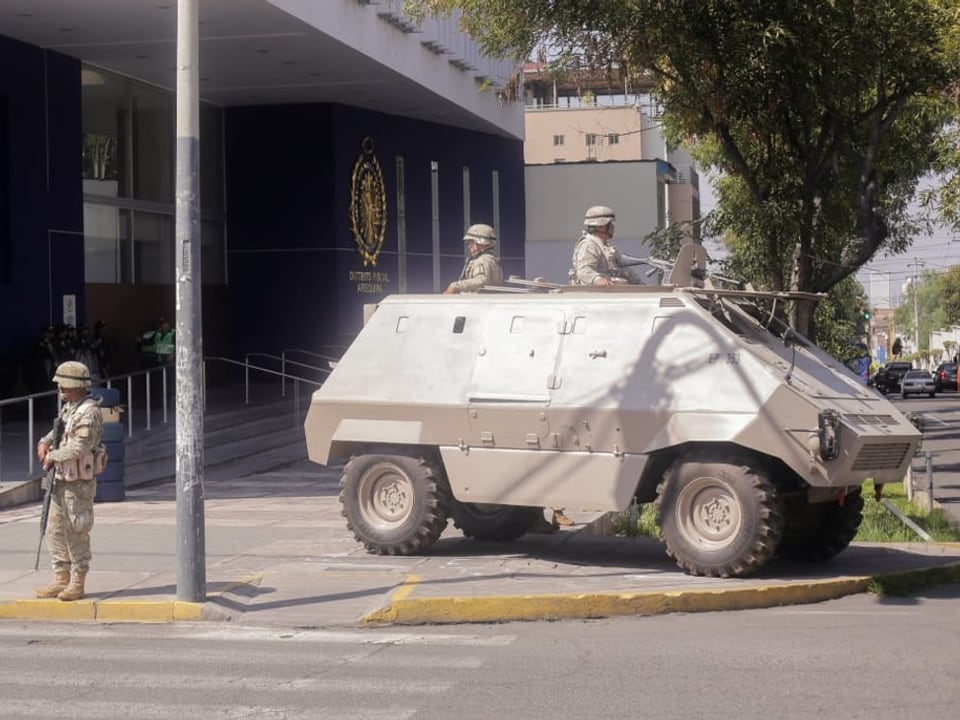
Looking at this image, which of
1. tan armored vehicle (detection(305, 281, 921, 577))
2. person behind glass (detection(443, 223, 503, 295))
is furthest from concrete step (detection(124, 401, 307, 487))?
tan armored vehicle (detection(305, 281, 921, 577))

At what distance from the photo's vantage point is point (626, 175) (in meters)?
64.3

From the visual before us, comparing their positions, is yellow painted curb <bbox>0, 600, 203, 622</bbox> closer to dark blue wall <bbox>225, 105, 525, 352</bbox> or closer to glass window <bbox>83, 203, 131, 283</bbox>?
glass window <bbox>83, 203, 131, 283</bbox>

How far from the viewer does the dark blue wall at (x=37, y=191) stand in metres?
27.0

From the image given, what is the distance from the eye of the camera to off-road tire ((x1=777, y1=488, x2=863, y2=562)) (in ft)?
42.2

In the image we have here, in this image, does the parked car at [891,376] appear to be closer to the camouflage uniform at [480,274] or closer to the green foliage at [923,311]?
the green foliage at [923,311]

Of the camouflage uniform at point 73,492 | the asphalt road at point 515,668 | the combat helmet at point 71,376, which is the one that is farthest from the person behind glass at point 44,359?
the asphalt road at point 515,668

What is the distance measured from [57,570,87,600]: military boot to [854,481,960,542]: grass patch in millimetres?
7374

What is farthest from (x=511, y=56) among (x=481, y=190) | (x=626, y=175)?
(x=626, y=175)

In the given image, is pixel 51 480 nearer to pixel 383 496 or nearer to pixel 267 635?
pixel 267 635

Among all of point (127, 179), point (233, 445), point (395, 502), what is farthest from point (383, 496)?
point (127, 179)

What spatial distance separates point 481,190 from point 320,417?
103ft

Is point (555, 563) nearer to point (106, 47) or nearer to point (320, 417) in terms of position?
point (320, 417)

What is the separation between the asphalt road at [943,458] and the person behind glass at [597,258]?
138 inches

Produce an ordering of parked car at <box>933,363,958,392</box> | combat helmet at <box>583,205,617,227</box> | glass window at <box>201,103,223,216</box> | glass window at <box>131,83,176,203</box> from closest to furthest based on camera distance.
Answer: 1. combat helmet at <box>583,205,617,227</box>
2. glass window at <box>131,83,176,203</box>
3. glass window at <box>201,103,223,216</box>
4. parked car at <box>933,363,958,392</box>
